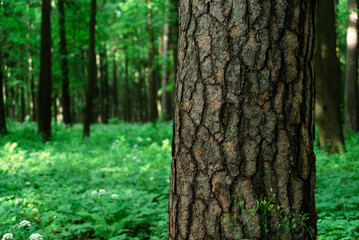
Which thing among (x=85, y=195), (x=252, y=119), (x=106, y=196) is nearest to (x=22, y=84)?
(x=85, y=195)

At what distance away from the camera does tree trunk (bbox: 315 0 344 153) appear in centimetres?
796

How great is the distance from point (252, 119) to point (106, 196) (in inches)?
109

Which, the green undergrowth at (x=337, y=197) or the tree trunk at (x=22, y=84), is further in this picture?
the tree trunk at (x=22, y=84)

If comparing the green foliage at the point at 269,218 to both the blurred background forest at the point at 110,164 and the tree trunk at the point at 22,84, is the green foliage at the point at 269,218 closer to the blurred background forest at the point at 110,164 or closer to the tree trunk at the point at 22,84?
the blurred background forest at the point at 110,164

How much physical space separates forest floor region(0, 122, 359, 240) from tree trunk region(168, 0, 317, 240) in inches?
38.2

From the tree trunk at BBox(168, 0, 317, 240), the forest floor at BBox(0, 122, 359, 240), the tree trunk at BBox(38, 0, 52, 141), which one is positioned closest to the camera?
the tree trunk at BBox(168, 0, 317, 240)

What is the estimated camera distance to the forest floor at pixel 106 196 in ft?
10.7

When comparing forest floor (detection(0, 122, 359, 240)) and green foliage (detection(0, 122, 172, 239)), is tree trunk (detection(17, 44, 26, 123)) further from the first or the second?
forest floor (detection(0, 122, 359, 240))

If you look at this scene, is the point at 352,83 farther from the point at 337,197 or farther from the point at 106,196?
the point at 106,196

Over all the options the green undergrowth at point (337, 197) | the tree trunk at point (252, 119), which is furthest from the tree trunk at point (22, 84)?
the tree trunk at point (252, 119)

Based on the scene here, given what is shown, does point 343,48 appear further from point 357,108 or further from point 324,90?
point 324,90

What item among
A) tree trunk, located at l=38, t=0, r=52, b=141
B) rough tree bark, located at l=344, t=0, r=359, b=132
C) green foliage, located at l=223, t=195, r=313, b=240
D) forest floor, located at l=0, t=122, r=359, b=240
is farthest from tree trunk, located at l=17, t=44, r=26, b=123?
green foliage, located at l=223, t=195, r=313, b=240

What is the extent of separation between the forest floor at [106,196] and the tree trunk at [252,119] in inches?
38.2

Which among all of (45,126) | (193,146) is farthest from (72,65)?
(193,146)
